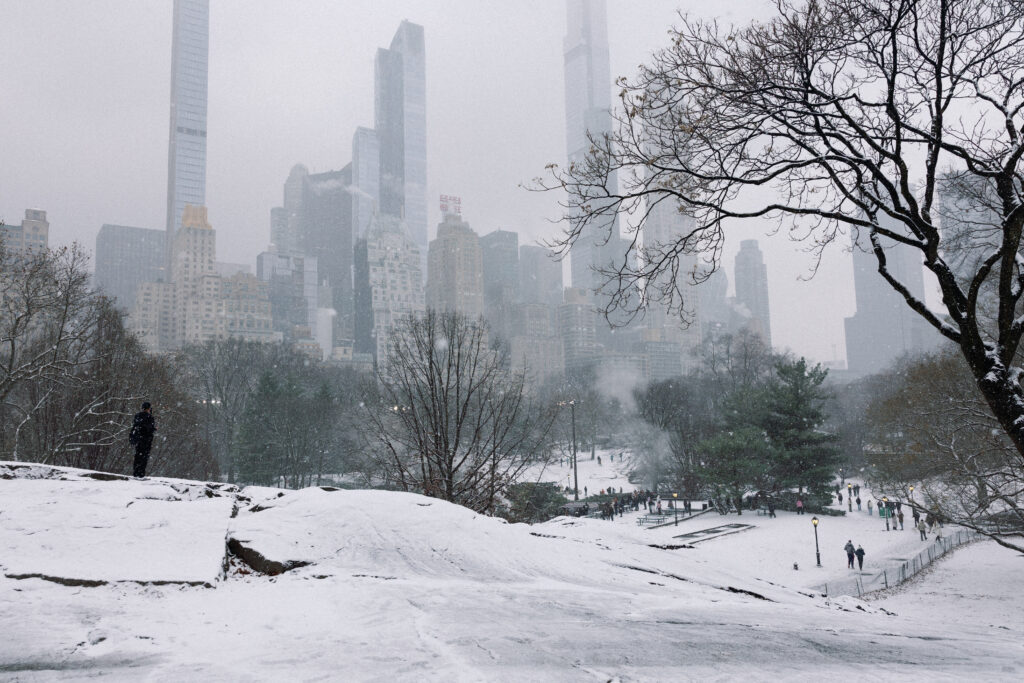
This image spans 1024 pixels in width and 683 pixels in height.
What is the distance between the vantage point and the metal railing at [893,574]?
2234 cm

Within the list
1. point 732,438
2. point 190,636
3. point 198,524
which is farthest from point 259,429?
point 190,636

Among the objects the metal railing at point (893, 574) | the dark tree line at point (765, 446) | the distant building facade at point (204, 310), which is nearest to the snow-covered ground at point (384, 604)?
the metal railing at point (893, 574)

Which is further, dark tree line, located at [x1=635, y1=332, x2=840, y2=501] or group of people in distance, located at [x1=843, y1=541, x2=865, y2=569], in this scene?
dark tree line, located at [x1=635, y1=332, x2=840, y2=501]

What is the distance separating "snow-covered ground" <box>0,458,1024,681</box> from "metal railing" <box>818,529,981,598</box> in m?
15.3

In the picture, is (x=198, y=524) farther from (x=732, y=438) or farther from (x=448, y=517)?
(x=732, y=438)

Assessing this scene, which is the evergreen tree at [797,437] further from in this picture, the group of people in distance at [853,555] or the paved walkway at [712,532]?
Answer: the group of people in distance at [853,555]

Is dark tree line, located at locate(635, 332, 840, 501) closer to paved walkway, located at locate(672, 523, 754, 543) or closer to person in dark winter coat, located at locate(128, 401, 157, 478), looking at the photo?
paved walkway, located at locate(672, 523, 754, 543)

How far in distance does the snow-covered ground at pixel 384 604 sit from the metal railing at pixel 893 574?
15.3 metres

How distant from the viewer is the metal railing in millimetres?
22344

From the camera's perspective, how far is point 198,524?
717cm

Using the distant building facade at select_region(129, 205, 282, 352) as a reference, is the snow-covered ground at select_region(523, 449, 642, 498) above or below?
below

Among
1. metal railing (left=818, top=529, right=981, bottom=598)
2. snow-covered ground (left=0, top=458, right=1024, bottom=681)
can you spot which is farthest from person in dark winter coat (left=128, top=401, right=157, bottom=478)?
metal railing (left=818, top=529, right=981, bottom=598)

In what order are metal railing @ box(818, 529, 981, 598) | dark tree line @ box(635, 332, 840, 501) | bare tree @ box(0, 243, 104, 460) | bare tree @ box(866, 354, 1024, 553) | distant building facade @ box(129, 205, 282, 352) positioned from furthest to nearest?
distant building facade @ box(129, 205, 282, 352) → dark tree line @ box(635, 332, 840, 501) → metal railing @ box(818, 529, 981, 598) → bare tree @ box(866, 354, 1024, 553) → bare tree @ box(0, 243, 104, 460)

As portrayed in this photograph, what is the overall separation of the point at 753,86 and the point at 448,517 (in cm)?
630
